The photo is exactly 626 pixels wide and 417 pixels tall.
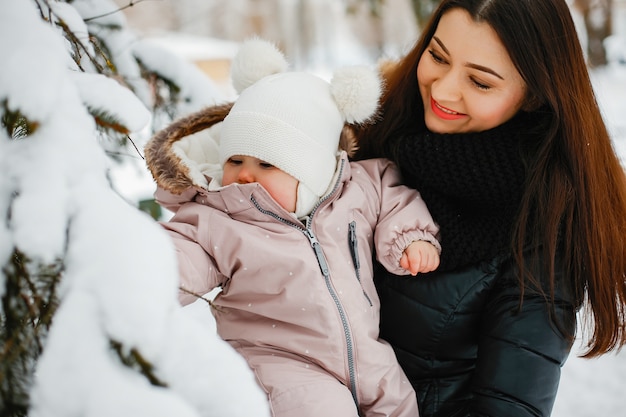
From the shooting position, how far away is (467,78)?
1.56 metres

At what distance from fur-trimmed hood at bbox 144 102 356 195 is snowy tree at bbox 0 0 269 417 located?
79cm

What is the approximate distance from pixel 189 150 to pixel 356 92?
1.83 feet

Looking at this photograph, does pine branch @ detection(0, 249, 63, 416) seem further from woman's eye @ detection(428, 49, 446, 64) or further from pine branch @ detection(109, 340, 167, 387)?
woman's eye @ detection(428, 49, 446, 64)

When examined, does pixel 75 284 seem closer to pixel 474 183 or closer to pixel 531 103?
pixel 474 183

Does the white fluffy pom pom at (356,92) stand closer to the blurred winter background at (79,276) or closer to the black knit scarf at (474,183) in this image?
the black knit scarf at (474,183)

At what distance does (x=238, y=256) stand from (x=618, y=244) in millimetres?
1100

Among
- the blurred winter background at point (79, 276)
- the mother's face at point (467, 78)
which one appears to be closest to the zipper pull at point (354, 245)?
the mother's face at point (467, 78)

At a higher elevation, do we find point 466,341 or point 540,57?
point 540,57

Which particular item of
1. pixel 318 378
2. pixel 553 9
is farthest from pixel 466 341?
pixel 553 9

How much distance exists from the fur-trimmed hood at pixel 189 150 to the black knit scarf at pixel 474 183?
12.0 inches

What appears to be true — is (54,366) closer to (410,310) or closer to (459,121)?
(410,310)

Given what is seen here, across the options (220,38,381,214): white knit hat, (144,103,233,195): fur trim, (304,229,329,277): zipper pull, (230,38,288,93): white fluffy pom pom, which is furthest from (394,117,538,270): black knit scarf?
(144,103,233,195): fur trim

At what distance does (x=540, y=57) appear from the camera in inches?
60.0

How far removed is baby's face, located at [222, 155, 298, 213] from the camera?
1.56m
